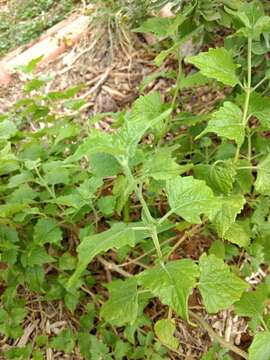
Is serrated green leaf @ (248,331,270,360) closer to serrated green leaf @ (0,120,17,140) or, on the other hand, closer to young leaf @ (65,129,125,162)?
young leaf @ (65,129,125,162)

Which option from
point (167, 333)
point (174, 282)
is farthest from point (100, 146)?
point (167, 333)

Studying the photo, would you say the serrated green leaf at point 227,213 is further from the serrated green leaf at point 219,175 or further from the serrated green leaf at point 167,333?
the serrated green leaf at point 167,333

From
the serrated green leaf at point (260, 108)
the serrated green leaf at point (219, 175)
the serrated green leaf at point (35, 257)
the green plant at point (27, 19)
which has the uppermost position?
the serrated green leaf at point (260, 108)

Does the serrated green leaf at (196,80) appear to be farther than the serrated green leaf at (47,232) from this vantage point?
Yes

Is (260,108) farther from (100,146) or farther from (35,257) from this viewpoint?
(35,257)

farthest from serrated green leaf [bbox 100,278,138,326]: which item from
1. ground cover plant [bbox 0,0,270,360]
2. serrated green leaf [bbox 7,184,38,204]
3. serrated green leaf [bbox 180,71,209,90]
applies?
serrated green leaf [bbox 180,71,209,90]

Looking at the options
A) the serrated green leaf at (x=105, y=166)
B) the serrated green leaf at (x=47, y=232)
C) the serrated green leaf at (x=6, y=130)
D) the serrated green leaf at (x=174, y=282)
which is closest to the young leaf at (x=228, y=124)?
the serrated green leaf at (x=105, y=166)

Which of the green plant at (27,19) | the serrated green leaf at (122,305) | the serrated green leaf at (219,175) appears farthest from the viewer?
the green plant at (27,19)

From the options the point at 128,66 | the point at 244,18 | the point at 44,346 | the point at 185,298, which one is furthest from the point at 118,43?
the point at 185,298
